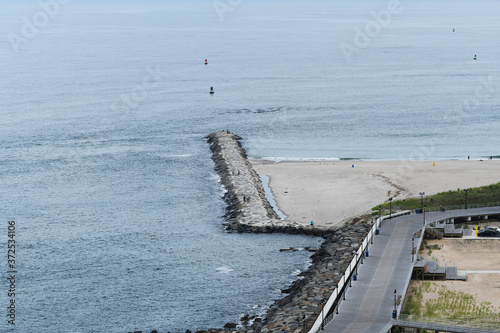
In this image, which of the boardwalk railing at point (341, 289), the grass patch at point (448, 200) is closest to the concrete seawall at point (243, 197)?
the grass patch at point (448, 200)

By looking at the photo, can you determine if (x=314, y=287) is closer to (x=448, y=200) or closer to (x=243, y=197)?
(x=448, y=200)

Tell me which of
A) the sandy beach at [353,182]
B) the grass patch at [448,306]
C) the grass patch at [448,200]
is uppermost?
the sandy beach at [353,182]

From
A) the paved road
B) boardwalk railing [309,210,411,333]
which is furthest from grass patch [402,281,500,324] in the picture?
boardwalk railing [309,210,411,333]

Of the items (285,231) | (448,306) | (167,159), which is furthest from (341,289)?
(167,159)

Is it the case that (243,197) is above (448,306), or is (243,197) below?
above

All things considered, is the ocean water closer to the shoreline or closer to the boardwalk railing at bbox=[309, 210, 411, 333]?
→ the shoreline

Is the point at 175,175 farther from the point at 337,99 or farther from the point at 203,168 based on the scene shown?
the point at 337,99

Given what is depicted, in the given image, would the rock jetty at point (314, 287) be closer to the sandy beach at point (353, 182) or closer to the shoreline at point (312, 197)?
the shoreline at point (312, 197)
